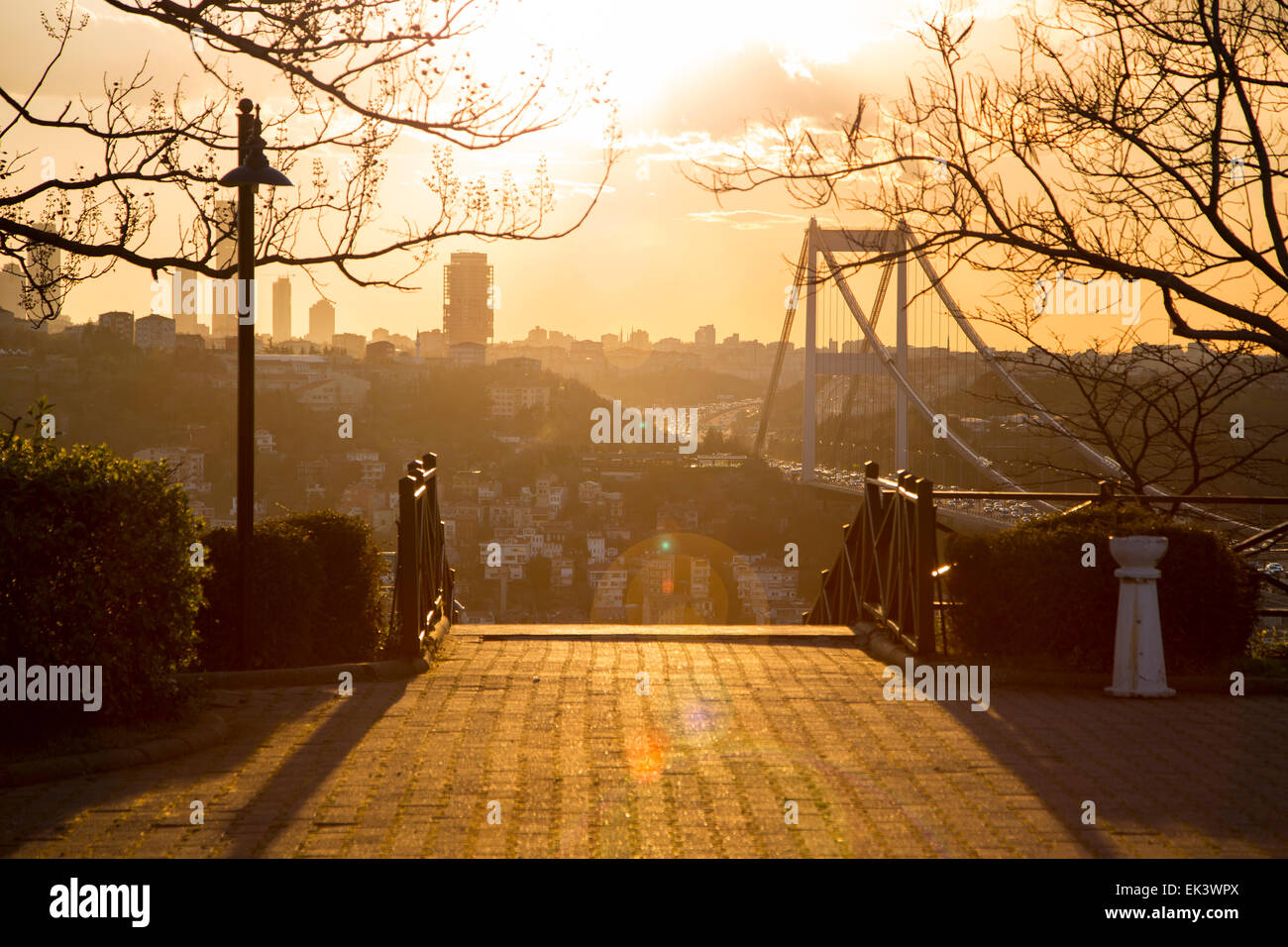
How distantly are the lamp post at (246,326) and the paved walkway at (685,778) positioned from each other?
753mm

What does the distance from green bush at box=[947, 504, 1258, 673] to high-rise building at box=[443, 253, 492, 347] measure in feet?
26.2

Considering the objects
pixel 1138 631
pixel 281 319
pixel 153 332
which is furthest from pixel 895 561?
pixel 281 319

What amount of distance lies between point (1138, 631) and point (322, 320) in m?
12.3

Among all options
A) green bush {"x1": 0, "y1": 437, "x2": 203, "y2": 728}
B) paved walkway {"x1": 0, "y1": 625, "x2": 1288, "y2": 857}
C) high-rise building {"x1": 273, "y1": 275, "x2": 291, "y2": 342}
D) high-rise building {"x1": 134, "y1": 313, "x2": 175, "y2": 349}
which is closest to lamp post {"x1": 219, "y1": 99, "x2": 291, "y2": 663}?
paved walkway {"x1": 0, "y1": 625, "x2": 1288, "y2": 857}

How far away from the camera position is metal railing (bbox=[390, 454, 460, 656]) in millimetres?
6452

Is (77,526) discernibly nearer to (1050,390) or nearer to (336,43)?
(336,43)

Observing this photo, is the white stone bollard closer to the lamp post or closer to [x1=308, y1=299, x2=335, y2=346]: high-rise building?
the lamp post

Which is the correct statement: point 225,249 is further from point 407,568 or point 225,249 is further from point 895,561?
point 895,561

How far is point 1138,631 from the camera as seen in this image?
5.80m

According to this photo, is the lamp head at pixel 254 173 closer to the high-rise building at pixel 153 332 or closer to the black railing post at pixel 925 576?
the black railing post at pixel 925 576

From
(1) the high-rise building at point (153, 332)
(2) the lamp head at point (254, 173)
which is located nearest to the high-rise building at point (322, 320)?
(2) the lamp head at point (254, 173)

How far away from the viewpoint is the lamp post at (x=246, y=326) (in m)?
6.03

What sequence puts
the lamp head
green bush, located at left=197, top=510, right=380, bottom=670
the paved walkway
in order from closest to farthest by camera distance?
the paved walkway, the lamp head, green bush, located at left=197, top=510, right=380, bottom=670
